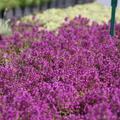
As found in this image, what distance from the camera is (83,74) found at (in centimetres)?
374

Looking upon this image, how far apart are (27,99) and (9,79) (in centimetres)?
81

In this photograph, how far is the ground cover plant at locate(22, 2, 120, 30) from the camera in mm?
8438

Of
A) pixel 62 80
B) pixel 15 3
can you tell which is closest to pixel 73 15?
pixel 15 3

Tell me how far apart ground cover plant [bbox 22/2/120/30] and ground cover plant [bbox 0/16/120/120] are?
2518 millimetres

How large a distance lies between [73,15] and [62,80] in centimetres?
582

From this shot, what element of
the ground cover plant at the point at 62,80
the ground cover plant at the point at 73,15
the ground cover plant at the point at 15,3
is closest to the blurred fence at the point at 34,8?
the ground cover plant at the point at 15,3

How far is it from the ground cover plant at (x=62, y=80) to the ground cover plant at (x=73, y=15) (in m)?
2.52

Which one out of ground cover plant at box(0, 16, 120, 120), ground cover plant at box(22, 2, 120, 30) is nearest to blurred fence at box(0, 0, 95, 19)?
ground cover plant at box(22, 2, 120, 30)

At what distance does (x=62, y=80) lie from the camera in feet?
12.4

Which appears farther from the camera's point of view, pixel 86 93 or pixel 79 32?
pixel 79 32

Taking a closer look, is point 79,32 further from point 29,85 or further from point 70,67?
point 29,85

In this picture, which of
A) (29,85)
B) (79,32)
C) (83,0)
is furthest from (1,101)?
(83,0)

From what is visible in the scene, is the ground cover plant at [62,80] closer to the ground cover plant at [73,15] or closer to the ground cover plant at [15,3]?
the ground cover plant at [73,15]

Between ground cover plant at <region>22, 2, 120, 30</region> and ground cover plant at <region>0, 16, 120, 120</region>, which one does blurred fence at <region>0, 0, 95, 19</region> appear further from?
ground cover plant at <region>0, 16, 120, 120</region>
